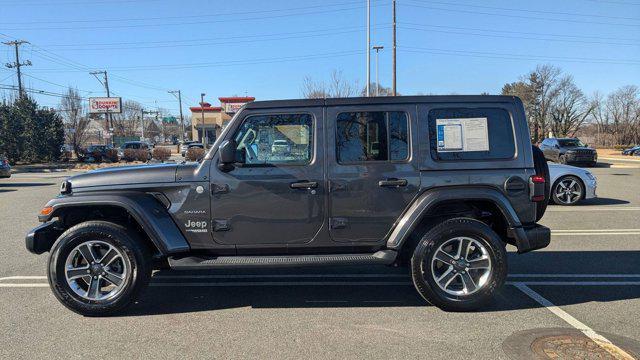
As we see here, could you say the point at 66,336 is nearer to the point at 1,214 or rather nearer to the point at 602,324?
the point at 602,324

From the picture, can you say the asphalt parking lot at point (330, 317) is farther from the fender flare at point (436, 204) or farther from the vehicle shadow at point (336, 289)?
the fender flare at point (436, 204)

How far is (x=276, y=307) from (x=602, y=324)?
2899mm

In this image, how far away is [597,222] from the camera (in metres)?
8.59

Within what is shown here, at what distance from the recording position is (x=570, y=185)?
1065cm

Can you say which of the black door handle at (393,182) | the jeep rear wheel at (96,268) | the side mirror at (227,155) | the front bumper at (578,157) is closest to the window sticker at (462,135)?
the black door handle at (393,182)

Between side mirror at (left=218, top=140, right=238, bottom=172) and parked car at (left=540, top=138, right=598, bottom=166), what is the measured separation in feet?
82.4

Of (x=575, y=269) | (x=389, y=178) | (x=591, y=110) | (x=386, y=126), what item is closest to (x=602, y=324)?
(x=575, y=269)

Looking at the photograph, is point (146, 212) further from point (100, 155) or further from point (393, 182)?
point (100, 155)

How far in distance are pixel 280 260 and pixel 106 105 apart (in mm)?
61723

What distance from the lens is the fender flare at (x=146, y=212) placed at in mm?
4102

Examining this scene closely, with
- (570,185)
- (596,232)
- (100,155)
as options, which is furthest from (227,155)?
(100,155)

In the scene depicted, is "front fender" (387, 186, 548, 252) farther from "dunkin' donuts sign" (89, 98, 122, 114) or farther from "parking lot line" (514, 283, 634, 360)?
"dunkin' donuts sign" (89, 98, 122, 114)

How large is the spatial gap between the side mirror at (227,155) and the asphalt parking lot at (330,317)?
1.40 m

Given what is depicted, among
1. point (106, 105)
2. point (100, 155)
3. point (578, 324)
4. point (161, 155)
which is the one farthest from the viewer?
point (106, 105)
